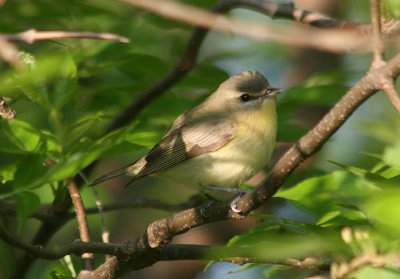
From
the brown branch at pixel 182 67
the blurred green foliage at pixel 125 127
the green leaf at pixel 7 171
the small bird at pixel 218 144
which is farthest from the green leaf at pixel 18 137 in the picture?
the small bird at pixel 218 144

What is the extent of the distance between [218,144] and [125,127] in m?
2.40

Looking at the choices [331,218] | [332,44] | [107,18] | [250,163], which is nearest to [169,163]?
[250,163]

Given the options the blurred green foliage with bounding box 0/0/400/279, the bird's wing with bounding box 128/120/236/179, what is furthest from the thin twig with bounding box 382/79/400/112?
the bird's wing with bounding box 128/120/236/179

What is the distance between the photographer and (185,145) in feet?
19.2

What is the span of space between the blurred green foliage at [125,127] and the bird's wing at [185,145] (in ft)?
1.15

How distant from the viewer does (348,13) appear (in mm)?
8445

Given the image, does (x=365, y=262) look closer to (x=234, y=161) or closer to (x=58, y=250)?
(x=58, y=250)

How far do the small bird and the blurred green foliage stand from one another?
35 cm

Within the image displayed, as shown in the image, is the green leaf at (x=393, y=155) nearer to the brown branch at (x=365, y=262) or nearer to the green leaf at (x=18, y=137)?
the brown branch at (x=365, y=262)

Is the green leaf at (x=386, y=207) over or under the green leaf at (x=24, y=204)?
over

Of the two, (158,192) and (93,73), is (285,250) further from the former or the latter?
(158,192)

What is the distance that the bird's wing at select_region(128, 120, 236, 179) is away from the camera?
569cm

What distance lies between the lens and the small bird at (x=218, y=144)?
543 centimetres

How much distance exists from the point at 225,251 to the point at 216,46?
6.10 meters
